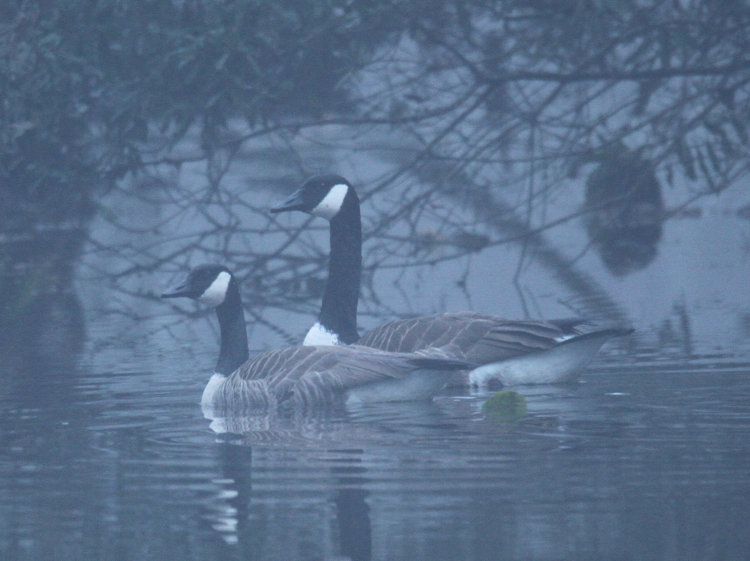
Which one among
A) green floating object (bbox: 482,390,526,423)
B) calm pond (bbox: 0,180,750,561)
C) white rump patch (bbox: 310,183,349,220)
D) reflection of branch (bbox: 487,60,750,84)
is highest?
reflection of branch (bbox: 487,60,750,84)

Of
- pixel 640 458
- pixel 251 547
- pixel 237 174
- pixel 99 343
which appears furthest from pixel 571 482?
pixel 237 174

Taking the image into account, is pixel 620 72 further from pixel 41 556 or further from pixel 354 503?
pixel 41 556

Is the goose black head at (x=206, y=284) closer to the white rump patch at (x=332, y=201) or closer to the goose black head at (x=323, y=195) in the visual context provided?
the goose black head at (x=323, y=195)

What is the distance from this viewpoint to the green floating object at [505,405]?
8.80m

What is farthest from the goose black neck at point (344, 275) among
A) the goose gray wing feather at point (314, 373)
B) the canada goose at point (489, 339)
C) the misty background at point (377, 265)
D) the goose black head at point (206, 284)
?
the goose gray wing feather at point (314, 373)

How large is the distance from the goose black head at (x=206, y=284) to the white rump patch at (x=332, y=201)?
131 cm

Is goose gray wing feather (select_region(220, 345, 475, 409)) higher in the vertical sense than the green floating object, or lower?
higher

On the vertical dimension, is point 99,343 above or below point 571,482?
above

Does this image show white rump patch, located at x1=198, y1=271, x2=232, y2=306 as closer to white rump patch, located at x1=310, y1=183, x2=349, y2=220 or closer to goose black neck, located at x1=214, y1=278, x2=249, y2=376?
goose black neck, located at x1=214, y1=278, x2=249, y2=376

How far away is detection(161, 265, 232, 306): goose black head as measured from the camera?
10320 millimetres

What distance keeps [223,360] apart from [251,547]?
416 cm

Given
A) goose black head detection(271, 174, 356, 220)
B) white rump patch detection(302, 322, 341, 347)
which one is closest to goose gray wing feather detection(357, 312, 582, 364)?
white rump patch detection(302, 322, 341, 347)

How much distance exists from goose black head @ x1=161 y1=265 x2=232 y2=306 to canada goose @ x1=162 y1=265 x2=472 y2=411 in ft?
2.35

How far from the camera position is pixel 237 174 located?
23328mm
